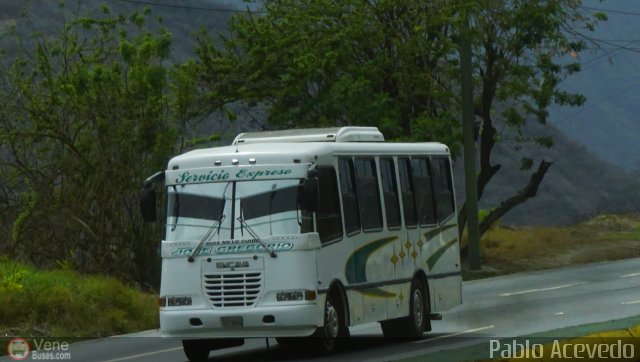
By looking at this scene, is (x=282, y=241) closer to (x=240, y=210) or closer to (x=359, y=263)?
(x=240, y=210)

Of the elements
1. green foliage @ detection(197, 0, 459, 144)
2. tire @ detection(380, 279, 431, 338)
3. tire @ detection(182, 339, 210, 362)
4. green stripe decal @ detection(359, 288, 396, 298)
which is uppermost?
green foliage @ detection(197, 0, 459, 144)

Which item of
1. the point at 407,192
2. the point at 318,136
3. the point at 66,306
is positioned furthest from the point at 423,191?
the point at 66,306

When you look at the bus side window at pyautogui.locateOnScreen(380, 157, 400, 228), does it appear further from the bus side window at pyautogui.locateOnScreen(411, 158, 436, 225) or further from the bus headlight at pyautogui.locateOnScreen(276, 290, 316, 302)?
the bus headlight at pyautogui.locateOnScreen(276, 290, 316, 302)

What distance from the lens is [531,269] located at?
4166 cm

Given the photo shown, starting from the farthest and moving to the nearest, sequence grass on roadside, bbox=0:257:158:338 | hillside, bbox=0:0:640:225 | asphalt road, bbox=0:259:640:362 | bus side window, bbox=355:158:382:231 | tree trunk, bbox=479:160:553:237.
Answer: hillside, bbox=0:0:640:225 → tree trunk, bbox=479:160:553:237 → grass on roadside, bbox=0:257:158:338 → bus side window, bbox=355:158:382:231 → asphalt road, bbox=0:259:640:362

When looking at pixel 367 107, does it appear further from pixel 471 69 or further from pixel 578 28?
pixel 578 28

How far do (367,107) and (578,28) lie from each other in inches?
290

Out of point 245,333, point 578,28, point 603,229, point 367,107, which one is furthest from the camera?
point 603,229

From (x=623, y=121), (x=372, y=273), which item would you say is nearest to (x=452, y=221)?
(x=372, y=273)

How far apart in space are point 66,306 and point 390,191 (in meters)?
6.42

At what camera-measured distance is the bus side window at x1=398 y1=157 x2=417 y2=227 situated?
2147 cm

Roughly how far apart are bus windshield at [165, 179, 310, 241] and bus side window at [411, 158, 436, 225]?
3.75 m

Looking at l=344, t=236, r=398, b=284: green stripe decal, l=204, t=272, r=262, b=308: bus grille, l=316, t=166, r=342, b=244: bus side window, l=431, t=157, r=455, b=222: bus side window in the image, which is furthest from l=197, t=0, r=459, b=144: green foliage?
l=204, t=272, r=262, b=308: bus grille

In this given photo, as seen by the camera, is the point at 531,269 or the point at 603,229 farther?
the point at 603,229
